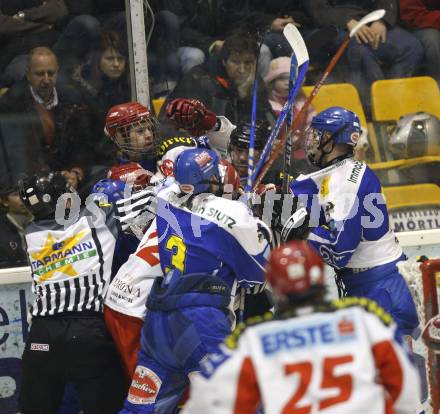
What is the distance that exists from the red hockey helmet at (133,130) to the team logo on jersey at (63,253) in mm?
764

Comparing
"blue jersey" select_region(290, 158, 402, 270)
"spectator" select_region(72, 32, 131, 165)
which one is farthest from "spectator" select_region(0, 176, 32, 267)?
"blue jersey" select_region(290, 158, 402, 270)

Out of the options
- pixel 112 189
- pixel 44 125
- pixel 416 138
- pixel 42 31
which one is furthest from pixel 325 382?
pixel 42 31

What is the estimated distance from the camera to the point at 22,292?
489cm

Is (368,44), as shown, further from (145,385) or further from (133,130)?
(145,385)

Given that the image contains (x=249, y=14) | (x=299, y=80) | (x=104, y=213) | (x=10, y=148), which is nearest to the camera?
(x=104, y=213)

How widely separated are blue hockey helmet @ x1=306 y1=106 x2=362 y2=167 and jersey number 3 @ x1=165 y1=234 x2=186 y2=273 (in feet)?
2.89

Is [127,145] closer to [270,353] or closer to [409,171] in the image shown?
[409,171]

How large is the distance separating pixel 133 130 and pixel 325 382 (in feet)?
8.01

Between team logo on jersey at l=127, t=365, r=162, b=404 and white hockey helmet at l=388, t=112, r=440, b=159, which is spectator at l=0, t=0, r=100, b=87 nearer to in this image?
white hockey helmet at l=388, t=112, r=440, b=159

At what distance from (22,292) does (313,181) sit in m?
1.52

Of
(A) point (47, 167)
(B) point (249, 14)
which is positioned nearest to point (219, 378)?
(A) point (47, 167)

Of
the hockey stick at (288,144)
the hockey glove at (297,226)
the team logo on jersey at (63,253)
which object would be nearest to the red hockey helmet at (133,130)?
the hockey stick at (288,144)

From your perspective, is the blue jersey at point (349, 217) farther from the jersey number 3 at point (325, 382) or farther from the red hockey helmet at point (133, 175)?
the jersey number 3 at point (325, 382)

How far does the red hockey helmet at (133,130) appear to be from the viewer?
4864mm
